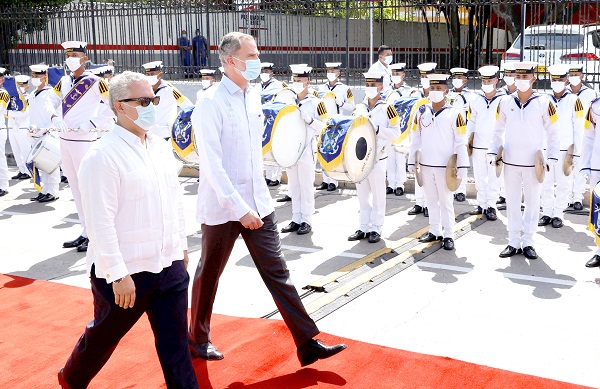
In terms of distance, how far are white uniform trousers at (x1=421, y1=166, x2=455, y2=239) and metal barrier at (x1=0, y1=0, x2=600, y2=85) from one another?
219 inches

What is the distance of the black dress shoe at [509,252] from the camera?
794 centimetres

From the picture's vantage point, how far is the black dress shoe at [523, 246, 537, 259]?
7.86 meters

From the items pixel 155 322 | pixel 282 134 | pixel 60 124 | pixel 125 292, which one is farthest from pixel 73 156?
pixel 125 292

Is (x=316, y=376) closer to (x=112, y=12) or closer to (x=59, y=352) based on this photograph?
(x=59, y=352)

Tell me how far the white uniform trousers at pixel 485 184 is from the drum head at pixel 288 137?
2709 mm

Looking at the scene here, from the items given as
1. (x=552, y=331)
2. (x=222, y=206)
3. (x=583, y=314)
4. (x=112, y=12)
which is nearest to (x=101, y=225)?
(x=222, y=206)

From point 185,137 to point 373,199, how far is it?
9.37 ft

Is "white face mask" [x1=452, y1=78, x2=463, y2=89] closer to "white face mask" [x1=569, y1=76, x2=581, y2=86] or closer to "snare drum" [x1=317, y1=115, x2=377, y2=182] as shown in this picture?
"white face mask" [x1=569, y1=76, x2=581, y2=86]

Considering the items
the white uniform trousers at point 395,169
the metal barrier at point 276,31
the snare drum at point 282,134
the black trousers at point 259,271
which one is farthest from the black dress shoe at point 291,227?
the metal barrier at point 276,31

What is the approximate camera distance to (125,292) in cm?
378

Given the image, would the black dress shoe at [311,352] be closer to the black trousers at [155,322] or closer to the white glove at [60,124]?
the black trousers at [155,322]

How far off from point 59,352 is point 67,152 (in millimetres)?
3493

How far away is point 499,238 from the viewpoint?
29.1 ft

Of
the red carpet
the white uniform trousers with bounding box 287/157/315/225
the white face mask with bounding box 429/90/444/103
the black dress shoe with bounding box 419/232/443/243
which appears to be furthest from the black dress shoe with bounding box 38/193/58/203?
the white face mask with bounding box 429/90/444/103
